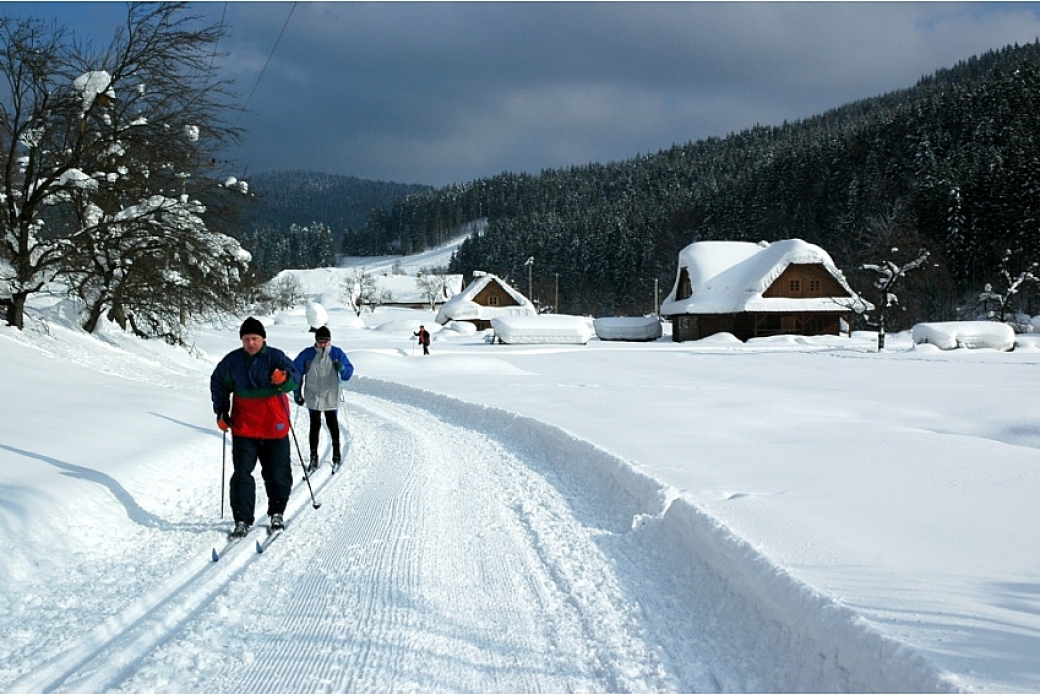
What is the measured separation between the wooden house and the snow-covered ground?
38.0 meters

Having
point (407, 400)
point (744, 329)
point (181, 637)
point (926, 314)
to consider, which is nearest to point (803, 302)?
point (744, 329)

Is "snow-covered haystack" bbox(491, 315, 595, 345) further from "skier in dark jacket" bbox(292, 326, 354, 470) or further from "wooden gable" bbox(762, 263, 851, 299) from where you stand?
"skier in dark jacket" bbox(292, 326, 354, 470)

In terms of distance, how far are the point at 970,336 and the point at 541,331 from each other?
2518 cm

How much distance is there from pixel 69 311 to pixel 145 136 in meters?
7.71

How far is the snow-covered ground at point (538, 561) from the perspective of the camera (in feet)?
11.4

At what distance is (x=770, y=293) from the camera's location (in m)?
48.4

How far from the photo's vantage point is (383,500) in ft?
23.7

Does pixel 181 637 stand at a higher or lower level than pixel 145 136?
lower

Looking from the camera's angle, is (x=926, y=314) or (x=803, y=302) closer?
(x=803, y=302)

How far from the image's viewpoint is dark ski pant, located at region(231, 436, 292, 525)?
6.00 meters

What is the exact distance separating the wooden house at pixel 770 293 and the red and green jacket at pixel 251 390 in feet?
145

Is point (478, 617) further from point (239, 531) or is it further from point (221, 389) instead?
point (221, 389)

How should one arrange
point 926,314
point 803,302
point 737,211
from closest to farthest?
point 803,302, point 926,314, point 737,211

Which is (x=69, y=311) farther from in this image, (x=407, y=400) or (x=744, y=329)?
(x=744, y=329)
